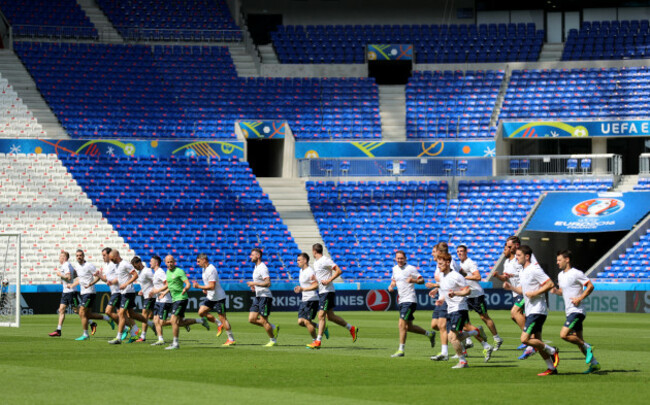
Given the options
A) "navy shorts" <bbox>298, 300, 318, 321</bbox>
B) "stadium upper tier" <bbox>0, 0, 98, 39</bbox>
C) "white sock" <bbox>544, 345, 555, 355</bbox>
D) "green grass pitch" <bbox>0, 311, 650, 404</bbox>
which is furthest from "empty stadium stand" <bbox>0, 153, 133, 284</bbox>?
"white sock" <bbox>544, 345, 555, 355</bbox>

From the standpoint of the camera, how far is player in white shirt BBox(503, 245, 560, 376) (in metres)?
15.9

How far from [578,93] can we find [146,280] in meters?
35.2

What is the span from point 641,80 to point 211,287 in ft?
123

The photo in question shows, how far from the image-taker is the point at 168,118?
51.5 meters

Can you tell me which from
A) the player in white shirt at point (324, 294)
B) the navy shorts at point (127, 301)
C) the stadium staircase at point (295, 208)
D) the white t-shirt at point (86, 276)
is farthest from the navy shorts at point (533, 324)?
the stadium staircase at point (295, 208)

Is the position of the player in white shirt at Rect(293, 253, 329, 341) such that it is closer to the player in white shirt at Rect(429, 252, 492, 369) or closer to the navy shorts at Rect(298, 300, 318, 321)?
the navy shorts at Rect(298, 300, 318, 321)

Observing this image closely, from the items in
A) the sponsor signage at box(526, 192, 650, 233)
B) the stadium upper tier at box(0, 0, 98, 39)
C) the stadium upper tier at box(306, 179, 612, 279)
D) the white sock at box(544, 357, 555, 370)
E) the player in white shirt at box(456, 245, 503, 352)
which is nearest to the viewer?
the white sock at box(544, 357, 555, 370)

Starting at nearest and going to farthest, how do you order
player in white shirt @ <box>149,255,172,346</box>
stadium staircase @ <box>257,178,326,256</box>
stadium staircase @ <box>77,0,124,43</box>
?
player in white shirt @ <box>149,255,172,346</box>, stadium staircase @ <box>257,178,326,256</box>, stadium staircase @ <box>77,0,124,43</box>

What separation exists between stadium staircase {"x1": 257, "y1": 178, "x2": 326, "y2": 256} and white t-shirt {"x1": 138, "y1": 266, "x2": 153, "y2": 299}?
22317mm

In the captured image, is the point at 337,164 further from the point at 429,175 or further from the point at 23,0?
the point at 23,0

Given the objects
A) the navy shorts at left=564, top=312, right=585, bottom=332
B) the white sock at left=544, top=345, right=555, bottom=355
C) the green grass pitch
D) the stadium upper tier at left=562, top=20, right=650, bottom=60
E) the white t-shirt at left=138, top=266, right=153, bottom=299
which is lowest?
the green grass pitch

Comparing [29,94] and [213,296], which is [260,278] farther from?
[29,94]

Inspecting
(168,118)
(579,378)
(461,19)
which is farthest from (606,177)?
(579,378)

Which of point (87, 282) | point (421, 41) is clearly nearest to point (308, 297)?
point (87, 282)
